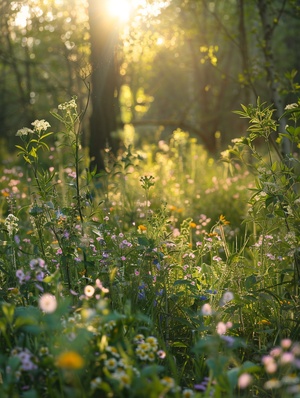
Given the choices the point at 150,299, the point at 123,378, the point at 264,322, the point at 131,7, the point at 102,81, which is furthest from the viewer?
the point at 102,81

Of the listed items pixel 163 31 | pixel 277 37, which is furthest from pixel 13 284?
pixel 277 37

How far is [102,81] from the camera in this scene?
7926 millimetres

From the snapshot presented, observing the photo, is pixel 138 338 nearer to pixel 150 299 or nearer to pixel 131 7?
pixel 150 299

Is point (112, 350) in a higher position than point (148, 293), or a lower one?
higher

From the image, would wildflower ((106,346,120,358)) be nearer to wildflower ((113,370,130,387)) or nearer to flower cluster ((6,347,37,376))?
wildflower ((113,370,130,387))

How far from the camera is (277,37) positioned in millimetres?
21438

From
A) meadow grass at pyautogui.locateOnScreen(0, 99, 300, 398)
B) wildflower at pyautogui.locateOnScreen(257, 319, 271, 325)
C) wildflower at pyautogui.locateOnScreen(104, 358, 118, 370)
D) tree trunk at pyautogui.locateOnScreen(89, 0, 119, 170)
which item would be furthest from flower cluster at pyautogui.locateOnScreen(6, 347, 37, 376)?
tree trunk at pyautogui.locateOnScreen(89, 0, 119, 170)

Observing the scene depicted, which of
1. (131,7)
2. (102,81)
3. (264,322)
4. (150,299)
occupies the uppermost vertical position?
(131,7)

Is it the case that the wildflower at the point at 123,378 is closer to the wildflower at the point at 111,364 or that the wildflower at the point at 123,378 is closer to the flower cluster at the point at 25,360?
the wildflower at the point at 111,364

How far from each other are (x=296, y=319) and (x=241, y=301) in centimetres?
30

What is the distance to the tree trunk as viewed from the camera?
7.13 meters

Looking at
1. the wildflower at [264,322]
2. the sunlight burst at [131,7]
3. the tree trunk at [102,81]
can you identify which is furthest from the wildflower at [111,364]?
the sunlight burst at [131,7]

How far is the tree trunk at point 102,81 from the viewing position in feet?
23.4

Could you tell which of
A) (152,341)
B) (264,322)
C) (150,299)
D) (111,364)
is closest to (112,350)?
(111,364)
